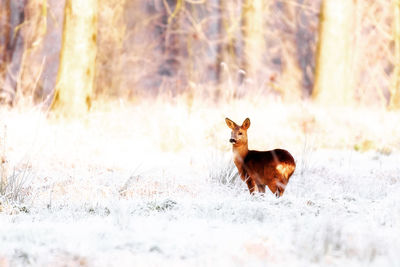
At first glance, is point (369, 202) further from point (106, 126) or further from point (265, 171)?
point (106, 126)

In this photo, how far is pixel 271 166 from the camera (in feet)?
17.6

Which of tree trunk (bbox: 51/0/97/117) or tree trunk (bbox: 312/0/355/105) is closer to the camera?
tree trunk (bbox: 51/0/97/117)

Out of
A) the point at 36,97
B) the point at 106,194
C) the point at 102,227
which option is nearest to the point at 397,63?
the point at 36,97

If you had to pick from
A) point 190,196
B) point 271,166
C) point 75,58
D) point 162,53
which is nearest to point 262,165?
point 271,166

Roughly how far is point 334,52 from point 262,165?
8292 mm

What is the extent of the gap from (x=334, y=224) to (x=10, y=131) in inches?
218

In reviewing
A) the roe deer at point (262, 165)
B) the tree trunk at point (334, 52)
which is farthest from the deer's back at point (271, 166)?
the tree trunk at point (334, 52)

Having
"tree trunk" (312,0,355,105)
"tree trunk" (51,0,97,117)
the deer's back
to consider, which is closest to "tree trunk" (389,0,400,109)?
"tree trunk" (312,0,355,105)

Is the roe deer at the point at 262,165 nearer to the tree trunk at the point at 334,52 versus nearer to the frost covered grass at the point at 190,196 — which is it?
the frost covered grass at the point at 190,196

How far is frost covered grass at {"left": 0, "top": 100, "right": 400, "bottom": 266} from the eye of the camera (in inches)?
142

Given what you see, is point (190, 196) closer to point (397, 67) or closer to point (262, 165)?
point (262, 165)

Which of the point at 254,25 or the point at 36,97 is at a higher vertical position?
the point at 254,25

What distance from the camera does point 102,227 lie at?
4234 mm

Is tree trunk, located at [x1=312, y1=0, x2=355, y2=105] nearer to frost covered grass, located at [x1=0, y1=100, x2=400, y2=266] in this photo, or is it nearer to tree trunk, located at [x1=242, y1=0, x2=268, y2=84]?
frost covered grass, located at [x1=0, y1=100, x2=400, y2=266]
